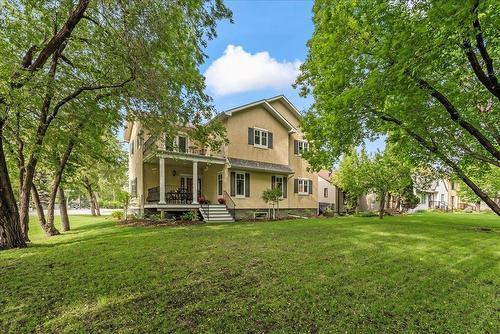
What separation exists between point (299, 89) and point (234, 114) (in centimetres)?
805

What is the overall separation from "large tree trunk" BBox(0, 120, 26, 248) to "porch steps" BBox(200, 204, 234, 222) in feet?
31.0

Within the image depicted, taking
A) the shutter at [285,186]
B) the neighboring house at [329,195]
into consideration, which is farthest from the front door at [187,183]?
the neighboring house at [329,195]

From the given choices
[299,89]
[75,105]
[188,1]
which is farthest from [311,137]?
[75,105]

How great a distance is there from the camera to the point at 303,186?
23.5m

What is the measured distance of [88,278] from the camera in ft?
18.3

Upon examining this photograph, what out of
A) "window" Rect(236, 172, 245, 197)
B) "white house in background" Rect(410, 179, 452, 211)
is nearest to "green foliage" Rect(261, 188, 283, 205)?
"window" Rect(236, 172, 245, 197)

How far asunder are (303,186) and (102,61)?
58.7ft

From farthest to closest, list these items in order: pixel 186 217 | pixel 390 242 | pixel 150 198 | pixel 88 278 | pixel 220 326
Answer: pixel 150 198, pixel 186 217, pixel 390 242, pixel 88 278, pixel 220 326

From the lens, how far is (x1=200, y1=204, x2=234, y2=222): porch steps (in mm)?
17234

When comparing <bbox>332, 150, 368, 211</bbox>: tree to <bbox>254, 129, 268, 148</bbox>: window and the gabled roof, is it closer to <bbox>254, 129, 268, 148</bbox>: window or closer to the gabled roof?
the gabled roof

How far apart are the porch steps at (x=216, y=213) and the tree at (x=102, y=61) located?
28.5ft

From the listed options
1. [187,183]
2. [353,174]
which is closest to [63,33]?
[187,183]

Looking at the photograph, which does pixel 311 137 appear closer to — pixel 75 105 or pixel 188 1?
pixel 188 1

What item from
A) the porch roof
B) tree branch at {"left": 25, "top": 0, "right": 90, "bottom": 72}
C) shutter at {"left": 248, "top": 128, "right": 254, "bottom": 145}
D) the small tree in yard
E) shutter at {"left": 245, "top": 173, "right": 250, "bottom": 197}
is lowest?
the small tree in yard
